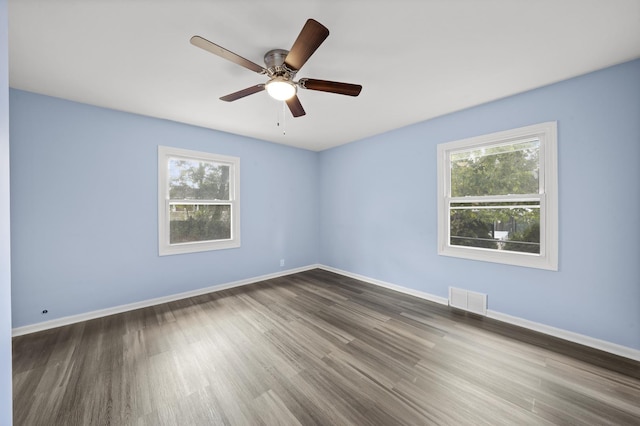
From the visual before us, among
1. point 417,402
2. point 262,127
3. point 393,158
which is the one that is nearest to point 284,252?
point 262,127

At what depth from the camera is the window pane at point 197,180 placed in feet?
11.3

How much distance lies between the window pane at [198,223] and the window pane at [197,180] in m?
0.17

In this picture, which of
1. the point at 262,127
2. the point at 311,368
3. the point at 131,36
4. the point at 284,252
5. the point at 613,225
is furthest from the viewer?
the point at 284,252

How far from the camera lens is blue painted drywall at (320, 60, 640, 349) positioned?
81.0 inches

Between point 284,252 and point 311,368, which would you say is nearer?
point 311,368

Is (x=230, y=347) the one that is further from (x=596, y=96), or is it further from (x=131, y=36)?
(x=596, y=96)

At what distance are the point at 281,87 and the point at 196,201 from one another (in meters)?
2.51

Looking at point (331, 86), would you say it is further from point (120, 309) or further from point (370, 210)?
point (120, 309)

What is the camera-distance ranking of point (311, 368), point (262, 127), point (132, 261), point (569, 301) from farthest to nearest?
point (262, 127) < point (132, 261) < point (569, 301) < point (311, 368)

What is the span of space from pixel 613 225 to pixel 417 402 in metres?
2.40

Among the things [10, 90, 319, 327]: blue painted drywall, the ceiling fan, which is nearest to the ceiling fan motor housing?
the ceiling fan

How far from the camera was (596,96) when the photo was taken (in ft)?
7.13

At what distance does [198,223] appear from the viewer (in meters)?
3.66

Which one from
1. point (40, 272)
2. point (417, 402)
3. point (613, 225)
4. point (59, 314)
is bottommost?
point (417, 402)
